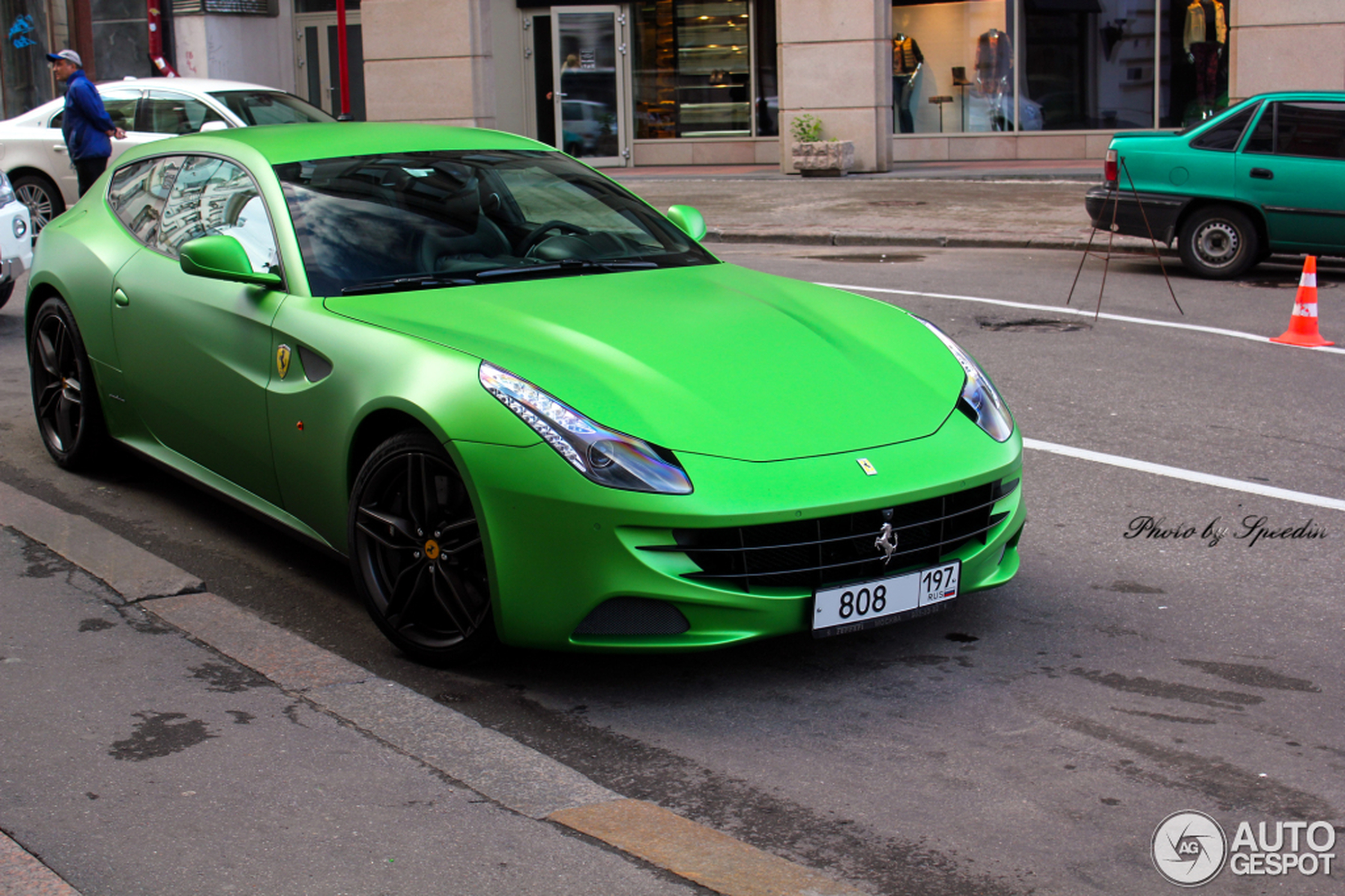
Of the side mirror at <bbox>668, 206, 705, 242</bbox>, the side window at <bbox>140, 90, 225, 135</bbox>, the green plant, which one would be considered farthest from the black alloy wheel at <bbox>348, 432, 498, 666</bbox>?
the green plant

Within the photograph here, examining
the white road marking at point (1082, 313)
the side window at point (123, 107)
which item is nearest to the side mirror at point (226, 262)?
the white road marking at point (1082, 313)

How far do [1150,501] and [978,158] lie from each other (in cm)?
1918

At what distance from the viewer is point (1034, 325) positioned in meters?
10.3

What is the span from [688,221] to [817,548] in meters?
2.42

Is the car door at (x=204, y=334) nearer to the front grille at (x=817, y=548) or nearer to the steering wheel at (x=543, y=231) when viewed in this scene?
the steering wheel at (x=543, y=231)

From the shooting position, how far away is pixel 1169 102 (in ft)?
75.5

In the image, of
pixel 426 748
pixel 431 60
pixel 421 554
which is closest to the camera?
pixel 426 748

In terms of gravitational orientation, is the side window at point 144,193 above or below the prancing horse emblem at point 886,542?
above

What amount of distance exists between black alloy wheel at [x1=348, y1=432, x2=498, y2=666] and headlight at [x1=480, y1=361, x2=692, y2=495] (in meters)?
0.30

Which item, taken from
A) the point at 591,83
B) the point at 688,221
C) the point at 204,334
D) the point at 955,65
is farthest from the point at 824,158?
the point at 204,334

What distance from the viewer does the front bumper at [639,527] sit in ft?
13.0

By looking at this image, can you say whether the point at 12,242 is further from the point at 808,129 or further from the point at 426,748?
the point at 808,129

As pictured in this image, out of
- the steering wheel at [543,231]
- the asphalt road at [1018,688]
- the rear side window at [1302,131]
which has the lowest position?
the asphalt road at [1018,688]

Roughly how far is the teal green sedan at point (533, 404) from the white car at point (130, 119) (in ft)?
33.8
